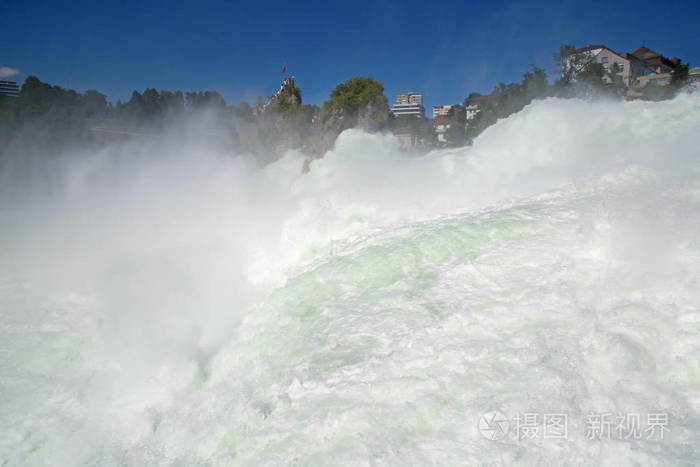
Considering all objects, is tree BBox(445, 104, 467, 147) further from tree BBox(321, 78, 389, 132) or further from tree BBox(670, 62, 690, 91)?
tree BBox(670, 62, 690, 91)

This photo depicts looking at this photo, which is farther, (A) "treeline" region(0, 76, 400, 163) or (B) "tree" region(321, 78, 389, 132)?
(B) "tree" region(321, 78, 389, 132)

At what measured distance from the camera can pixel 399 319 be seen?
13.6 ft

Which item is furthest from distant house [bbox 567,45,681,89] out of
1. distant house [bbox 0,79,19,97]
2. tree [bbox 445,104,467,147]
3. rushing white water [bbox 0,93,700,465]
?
distant house [bbox 0,79,19,97]

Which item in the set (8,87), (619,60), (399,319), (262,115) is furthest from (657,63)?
(8,87)

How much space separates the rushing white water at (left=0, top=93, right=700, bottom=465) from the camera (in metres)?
2.94

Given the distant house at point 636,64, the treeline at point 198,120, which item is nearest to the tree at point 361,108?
the treeline at point 198,120

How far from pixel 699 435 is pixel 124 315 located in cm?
656

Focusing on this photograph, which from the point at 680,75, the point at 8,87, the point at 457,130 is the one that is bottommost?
the point at 457,130

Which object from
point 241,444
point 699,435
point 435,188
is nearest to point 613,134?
point 435,188

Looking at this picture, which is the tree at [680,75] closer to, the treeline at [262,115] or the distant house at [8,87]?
the treeline at [262,115]

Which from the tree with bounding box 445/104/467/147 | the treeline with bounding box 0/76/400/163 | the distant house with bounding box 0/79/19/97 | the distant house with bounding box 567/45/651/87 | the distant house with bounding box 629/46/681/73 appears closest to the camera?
the treeline with bounding box 0/76/400/163

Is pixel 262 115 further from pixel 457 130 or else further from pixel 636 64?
pixel 636 64

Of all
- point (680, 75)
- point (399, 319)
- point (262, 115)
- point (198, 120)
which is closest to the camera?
point (399, 319)

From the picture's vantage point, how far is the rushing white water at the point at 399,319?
294 centimetres
